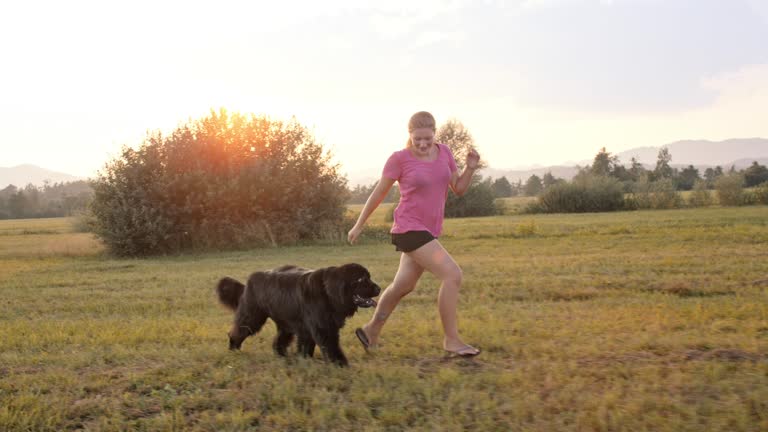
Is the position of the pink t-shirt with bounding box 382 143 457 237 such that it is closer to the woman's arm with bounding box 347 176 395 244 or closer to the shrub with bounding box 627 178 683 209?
the woman's arm with bounding box 347 176 395 244

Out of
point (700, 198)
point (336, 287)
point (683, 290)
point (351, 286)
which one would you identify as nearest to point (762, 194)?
point (700, 198)

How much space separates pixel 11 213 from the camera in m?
74.6

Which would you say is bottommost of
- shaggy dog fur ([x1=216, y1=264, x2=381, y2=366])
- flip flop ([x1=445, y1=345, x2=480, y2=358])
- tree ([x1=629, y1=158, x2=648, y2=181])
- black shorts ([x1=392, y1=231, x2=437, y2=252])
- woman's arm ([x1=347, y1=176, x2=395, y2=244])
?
flip flop ([x1=445, y1=345, x2=480, y2=358])

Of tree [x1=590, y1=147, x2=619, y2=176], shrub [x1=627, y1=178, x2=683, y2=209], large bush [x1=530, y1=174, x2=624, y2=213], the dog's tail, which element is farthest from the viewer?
tree [x1=590, y1=147, x2=619, y2=176]

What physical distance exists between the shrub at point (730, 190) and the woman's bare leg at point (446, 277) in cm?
4128

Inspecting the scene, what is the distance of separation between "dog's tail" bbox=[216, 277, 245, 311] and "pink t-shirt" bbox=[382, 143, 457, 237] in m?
1.86

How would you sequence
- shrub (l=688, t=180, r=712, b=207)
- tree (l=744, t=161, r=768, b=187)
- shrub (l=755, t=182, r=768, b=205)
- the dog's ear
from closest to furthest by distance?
1. the dog's ear
2. shrub (l=755, t=182, r=768, b=205)
3. shrub (l=688, t=180, r=712, b=207)
4. tree (l=744, t=161, r=768, b=187)

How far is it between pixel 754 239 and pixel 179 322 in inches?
613

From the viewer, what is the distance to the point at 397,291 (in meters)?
5.68

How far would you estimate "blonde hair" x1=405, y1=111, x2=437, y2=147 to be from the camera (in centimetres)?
528

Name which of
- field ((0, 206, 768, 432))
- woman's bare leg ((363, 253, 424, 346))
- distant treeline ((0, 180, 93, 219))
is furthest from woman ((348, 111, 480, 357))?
distant treeline ((0, 180, 93, 219))

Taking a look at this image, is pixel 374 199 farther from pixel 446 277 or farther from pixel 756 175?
pixel 756 175

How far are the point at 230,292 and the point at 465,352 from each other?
248cm

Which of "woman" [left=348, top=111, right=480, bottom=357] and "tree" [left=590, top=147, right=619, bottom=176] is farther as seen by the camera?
"tree" [left=590, top=147, right=619, bottom=176]
